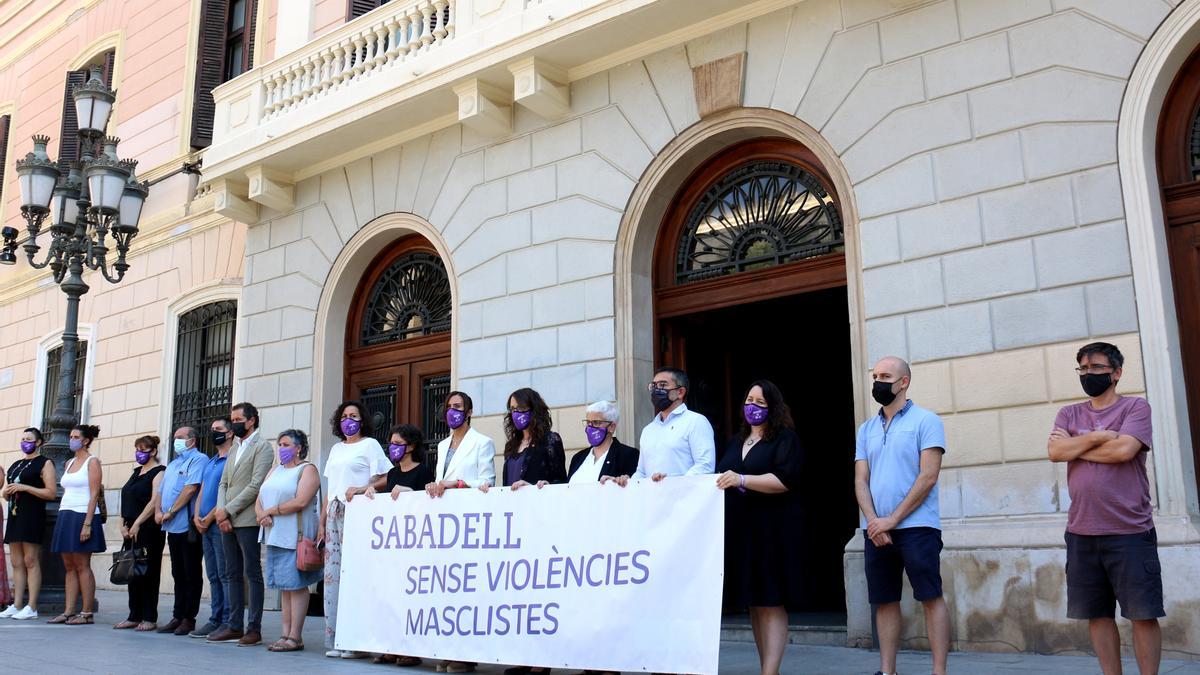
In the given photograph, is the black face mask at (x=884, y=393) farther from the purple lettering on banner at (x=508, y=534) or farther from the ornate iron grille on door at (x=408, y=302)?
the ornate iron grille on door at (x=408, y=302)

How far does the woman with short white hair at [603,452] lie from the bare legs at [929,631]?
5.58 feet

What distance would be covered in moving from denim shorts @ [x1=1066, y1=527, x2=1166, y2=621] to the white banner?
1709mm

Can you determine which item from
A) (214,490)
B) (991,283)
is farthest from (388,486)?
(991,283)

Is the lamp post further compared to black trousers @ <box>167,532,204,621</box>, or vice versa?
the lamp post

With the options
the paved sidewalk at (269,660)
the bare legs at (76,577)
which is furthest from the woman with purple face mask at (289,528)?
the bare legs at (76,577)

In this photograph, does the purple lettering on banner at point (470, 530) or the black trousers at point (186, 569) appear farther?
the black trousers at point (186, 569)

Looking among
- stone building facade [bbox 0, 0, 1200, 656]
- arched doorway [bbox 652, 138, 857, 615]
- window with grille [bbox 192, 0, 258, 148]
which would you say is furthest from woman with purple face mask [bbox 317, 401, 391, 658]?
window with grille [bbox 192, 0, 258, 148]

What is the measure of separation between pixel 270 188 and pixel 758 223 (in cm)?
610

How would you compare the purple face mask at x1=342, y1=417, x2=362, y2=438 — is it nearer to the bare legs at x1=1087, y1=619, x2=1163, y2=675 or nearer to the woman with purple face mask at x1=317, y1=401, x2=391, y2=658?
the woman with purple face mask at x1=317, y1=401, x2=391, y2=658

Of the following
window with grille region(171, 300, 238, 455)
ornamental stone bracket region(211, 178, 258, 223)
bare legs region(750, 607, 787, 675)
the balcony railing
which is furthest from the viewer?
window with grille region(171, 300, 238, 455)

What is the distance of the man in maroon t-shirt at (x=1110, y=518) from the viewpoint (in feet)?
15.6

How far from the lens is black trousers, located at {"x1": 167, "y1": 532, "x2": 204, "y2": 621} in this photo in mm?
8656

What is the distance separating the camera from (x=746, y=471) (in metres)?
5.70

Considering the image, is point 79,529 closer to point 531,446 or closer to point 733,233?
point 531,446
